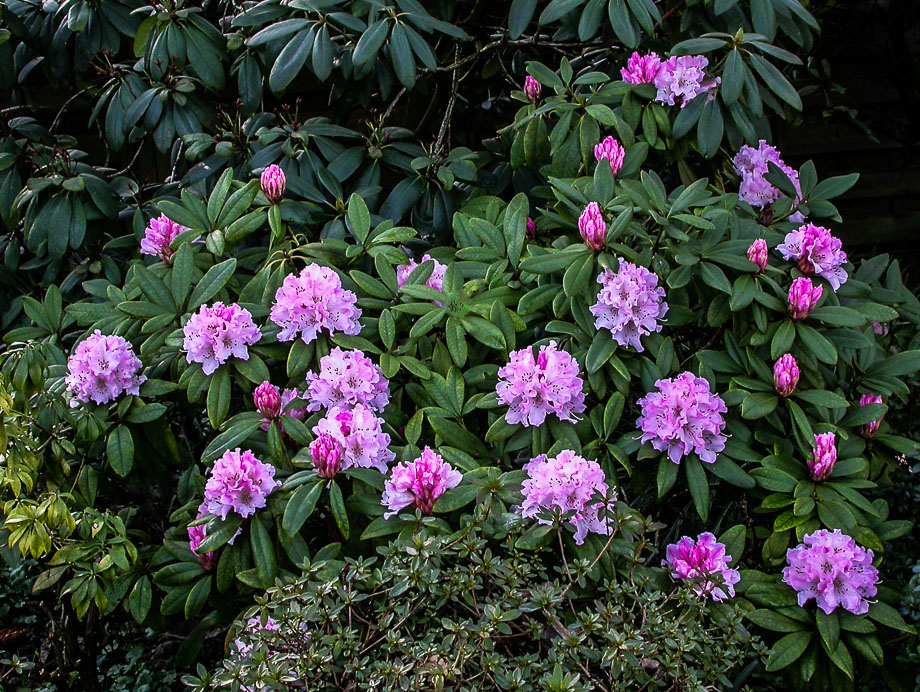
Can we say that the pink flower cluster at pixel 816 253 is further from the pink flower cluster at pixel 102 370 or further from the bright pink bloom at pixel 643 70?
the pink flower cluster at pixel 102 370

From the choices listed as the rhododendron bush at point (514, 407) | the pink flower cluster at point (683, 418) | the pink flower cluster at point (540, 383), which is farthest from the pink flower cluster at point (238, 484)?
the pink flower cluster at point (683, 418)

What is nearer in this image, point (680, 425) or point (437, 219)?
point (680, 425)

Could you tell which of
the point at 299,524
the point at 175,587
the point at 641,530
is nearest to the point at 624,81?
the point at 641,530

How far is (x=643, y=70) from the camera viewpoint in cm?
228

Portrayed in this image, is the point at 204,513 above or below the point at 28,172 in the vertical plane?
below

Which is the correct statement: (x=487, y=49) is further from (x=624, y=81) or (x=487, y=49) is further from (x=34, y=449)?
(x=34, y=449)

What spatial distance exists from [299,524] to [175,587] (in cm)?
38

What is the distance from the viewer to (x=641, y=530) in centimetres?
171

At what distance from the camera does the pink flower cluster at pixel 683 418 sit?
1.86 m

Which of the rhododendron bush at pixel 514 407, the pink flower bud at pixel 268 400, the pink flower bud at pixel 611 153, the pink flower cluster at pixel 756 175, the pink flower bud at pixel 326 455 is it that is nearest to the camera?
the rhododendron bush at pixel 514 407

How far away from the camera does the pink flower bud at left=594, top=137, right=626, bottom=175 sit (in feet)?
6.95

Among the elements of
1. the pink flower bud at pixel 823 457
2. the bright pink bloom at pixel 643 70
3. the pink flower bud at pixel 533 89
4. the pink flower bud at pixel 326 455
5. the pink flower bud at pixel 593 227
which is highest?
the bright pink bloom at pixel 643 70

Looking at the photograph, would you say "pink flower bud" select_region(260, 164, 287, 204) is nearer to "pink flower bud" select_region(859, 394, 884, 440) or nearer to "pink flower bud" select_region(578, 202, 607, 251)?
"pink flower bud" select_region(578, 202, 607, 251)

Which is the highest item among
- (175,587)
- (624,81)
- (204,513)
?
(624,81)
